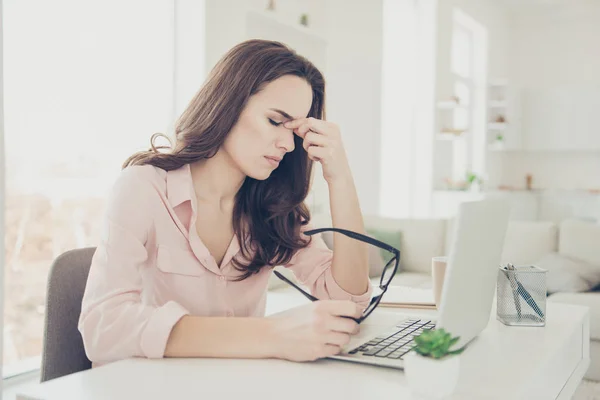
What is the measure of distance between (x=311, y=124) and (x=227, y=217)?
289 millimetres

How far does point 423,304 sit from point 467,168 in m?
5.92

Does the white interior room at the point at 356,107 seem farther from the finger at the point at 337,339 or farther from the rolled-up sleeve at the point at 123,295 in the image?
the rolled-up sleeve at the point at 123,295

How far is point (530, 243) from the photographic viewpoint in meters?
3.69

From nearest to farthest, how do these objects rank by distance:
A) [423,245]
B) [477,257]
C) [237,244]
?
[477,257], [237,244], [423,245]

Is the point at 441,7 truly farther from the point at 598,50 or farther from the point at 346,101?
the point at 598,50

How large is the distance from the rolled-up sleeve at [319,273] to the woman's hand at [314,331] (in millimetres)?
402

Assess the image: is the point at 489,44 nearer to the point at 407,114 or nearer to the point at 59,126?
the point at 407,114

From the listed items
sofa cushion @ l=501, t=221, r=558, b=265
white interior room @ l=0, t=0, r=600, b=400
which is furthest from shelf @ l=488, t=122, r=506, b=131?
sofa cushion @ l=501, t=221, r=558, b=265

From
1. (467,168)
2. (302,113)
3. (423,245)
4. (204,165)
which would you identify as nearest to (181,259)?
(204,165)

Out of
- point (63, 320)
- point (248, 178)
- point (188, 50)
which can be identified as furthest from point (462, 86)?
point (63, 320)

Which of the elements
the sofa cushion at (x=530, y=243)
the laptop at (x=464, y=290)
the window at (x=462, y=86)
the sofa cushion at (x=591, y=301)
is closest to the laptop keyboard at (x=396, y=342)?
the laptop at (x=464, y=290)

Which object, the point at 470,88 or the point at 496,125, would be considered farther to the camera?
the point at 496,125

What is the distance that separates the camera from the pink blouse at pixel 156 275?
3.29 feet

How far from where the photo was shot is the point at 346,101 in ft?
16.3
